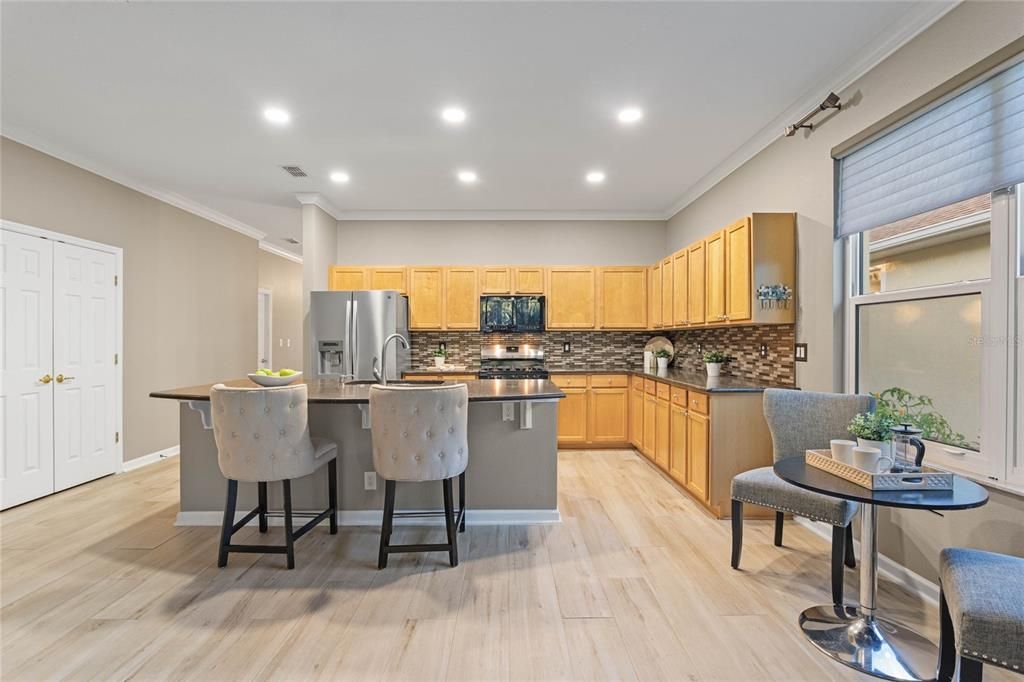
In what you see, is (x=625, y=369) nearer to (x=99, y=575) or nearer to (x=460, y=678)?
(x=460, y=678)

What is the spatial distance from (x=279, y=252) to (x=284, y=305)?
949 millimetres

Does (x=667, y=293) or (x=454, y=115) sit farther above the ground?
(x=454, y=115)

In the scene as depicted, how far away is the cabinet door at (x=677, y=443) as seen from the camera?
3889 mm

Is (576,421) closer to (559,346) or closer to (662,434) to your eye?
(559,346)

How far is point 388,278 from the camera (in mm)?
5625

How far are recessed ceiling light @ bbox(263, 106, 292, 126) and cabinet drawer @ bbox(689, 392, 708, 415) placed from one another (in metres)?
3.51

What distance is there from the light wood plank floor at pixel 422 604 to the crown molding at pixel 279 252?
4.92 m

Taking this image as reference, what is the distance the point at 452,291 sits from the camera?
567cm

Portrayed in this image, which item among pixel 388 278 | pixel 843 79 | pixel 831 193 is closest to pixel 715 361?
pixel 831 193

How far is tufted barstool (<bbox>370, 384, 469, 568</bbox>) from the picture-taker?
253cm

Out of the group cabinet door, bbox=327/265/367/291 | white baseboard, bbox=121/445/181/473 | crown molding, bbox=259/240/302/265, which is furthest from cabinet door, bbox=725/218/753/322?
crown molding, bbox=259/240/302/265

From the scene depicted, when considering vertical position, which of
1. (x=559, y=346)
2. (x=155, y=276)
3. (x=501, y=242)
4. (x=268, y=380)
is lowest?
(x=268, y=380)

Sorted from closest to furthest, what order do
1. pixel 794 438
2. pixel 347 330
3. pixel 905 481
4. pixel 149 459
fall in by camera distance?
pixel 905 481, pixel 794 438, pixel 149 459, pixel 347 330

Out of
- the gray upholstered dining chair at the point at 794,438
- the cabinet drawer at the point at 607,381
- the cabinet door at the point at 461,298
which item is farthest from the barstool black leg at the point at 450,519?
the cabinet door at the point at 461,298
